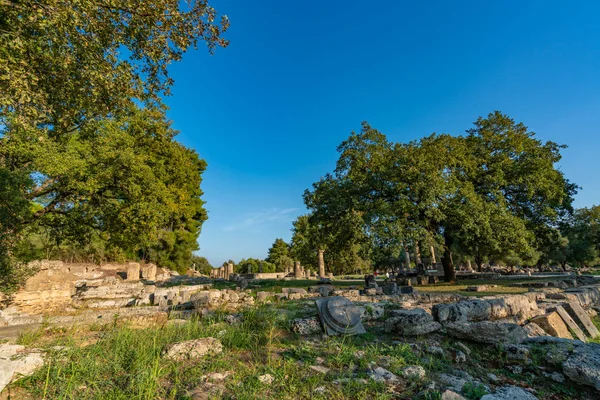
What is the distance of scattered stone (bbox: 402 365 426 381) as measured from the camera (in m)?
3.16

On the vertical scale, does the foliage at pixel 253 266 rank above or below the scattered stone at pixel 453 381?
above

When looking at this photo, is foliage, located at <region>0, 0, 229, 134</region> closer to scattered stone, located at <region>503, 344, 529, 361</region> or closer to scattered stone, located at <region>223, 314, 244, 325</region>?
scattered stone, located at <region>223, 314, 244, 325</region>

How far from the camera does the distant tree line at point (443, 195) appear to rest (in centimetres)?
1469

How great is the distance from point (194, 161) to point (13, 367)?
3756 centimetres

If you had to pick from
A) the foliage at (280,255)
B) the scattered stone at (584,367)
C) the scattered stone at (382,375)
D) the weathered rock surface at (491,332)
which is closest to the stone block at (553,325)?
the weathered rock surface at (491,332)

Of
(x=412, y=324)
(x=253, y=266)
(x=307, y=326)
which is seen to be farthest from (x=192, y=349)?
(x=253, y=266)

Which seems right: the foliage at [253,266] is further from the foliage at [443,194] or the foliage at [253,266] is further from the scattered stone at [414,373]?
the scattered stone at [414,373]

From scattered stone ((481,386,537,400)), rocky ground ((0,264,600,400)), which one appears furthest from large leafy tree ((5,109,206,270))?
scattered stone ((481,386,537,400))

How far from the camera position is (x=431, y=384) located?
296 centimetres

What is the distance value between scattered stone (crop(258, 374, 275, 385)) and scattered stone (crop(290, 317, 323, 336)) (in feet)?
7.11

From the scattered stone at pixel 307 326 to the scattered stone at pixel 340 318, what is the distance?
0.49ft

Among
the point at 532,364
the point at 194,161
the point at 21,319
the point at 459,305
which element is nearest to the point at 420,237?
the point at 459,305

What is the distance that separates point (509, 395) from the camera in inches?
108

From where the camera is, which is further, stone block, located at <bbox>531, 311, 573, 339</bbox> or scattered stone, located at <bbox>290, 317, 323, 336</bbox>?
stone block, located at <bbox>531, 311, 573, 339</bbox>
